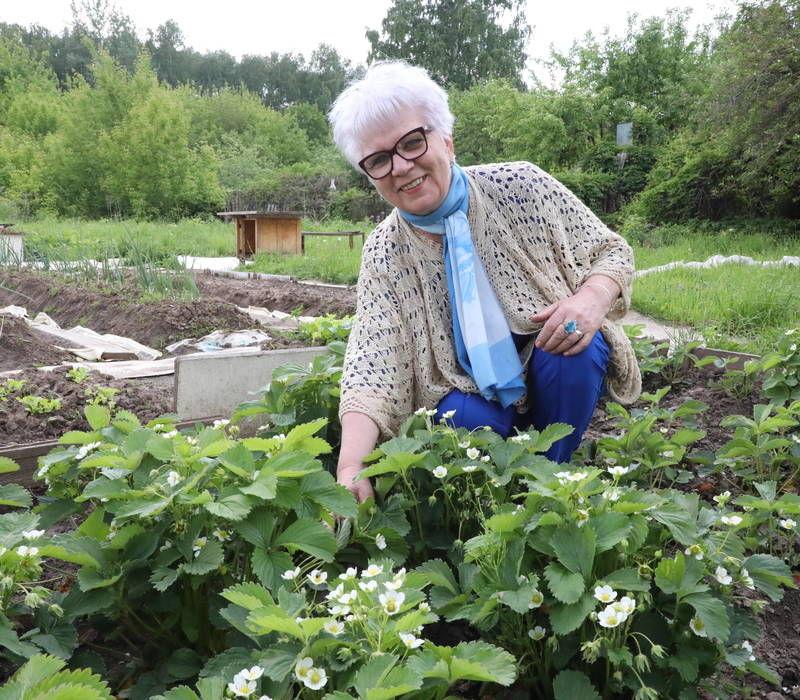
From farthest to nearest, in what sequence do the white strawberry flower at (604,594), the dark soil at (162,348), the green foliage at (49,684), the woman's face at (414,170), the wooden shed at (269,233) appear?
1. the wooden shed at (269,233)
2. the woman's face at (414,170)
3. the dark soil at (162,348)
4. the white strawberry flower at (604,594)
5. the green foliage at (49,684)

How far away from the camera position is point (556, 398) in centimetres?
203

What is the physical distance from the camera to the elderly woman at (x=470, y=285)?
1.93 metres

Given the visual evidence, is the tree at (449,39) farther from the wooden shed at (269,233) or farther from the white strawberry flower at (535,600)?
the white strawberry flower at (535,600)

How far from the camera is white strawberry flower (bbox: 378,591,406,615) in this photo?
0.92 m

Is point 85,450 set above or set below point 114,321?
above

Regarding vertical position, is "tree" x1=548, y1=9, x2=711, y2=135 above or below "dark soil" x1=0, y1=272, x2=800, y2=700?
above

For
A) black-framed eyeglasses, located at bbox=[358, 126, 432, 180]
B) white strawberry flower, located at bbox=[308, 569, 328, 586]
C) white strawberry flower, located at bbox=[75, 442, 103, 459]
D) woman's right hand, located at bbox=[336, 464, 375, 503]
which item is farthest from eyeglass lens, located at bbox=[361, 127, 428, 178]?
white strawberry flower, located at bbox=[308, 569, 328, 586]

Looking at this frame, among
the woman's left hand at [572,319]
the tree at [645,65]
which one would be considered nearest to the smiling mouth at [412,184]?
the woman's left hand at [572,319]

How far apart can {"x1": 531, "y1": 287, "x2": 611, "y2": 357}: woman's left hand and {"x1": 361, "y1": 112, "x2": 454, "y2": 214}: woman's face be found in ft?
1.51

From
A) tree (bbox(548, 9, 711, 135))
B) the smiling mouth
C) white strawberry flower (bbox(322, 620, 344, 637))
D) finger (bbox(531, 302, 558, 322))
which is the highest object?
tree (bbox(548, 9, 711, 135))

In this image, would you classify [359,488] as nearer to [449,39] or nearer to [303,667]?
[303,667]

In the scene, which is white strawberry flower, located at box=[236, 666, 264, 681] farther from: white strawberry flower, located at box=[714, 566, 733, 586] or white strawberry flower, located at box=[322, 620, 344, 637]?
white strawberry flower, located at box=[714, 566, 733, 586]

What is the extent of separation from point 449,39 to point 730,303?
34348mm

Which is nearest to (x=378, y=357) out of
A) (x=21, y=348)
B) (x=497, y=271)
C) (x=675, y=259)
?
(x=497, y=271)
